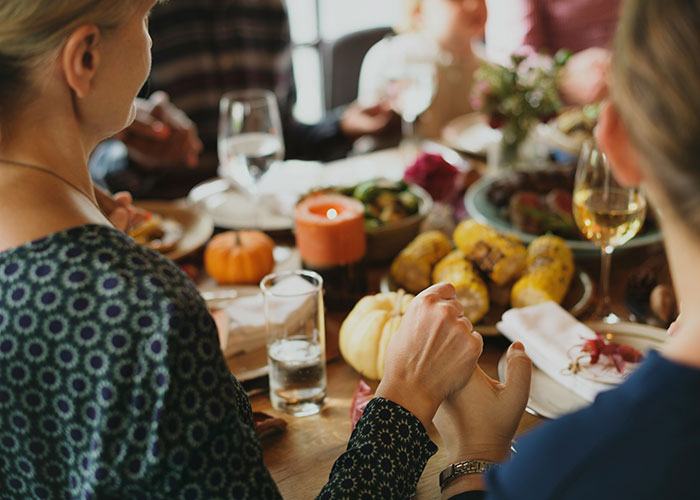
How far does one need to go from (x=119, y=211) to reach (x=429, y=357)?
1.97 feet

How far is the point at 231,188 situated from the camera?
6.29ft

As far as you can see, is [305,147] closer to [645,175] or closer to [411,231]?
[411,231]

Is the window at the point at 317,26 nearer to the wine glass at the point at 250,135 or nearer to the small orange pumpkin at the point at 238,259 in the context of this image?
the wine glass at the point at 250,135

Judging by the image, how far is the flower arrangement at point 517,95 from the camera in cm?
191

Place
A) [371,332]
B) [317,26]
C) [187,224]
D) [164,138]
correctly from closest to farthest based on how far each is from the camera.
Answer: [371,332] → [187,224] → [164,138] → [317,26]

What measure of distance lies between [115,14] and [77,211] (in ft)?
0.69

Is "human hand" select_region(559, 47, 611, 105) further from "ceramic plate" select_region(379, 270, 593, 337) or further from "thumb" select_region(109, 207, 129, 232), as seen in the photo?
"thumb" select_region(109, 207, 129, 232)

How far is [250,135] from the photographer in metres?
1.57

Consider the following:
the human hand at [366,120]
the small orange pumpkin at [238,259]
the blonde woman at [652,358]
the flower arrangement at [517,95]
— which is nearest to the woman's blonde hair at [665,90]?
the blonde woman at [652,358]

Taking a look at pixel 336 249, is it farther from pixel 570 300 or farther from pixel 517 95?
pixel 517 95

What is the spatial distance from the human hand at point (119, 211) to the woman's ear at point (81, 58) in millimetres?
467

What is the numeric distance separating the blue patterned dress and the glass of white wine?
0.74m

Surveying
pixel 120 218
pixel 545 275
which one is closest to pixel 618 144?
pixel 545 275

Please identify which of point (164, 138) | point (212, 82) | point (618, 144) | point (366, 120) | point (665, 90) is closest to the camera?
point (665, 90)
